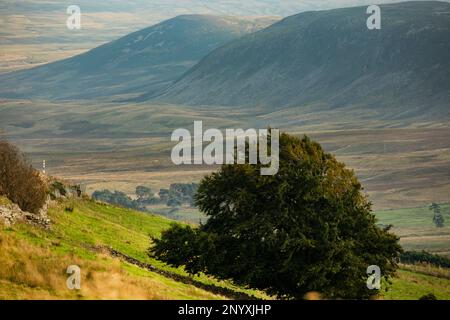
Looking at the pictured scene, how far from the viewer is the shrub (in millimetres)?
33781

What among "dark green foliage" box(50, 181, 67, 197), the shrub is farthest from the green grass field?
the shrub

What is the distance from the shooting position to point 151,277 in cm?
2622

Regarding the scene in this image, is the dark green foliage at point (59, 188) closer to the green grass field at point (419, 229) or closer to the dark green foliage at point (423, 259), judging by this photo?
the dark green foliage at point (423, 259)

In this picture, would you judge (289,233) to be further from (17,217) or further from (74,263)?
(17,217)

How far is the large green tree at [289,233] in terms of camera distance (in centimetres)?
2992

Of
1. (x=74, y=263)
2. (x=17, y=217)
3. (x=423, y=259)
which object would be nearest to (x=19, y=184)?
(x=17, y=217)

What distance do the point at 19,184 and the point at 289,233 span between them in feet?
39.0

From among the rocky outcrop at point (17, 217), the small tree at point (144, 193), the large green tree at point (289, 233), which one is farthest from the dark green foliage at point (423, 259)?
the small tree at point (144, 193)

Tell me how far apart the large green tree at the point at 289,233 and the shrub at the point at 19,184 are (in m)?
5.93

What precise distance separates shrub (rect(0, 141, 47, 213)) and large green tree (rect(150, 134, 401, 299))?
233 inches

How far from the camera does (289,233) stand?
100ft

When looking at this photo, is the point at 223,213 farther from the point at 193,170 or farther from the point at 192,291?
the point at 193,170

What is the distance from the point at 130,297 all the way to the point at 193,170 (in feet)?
568
